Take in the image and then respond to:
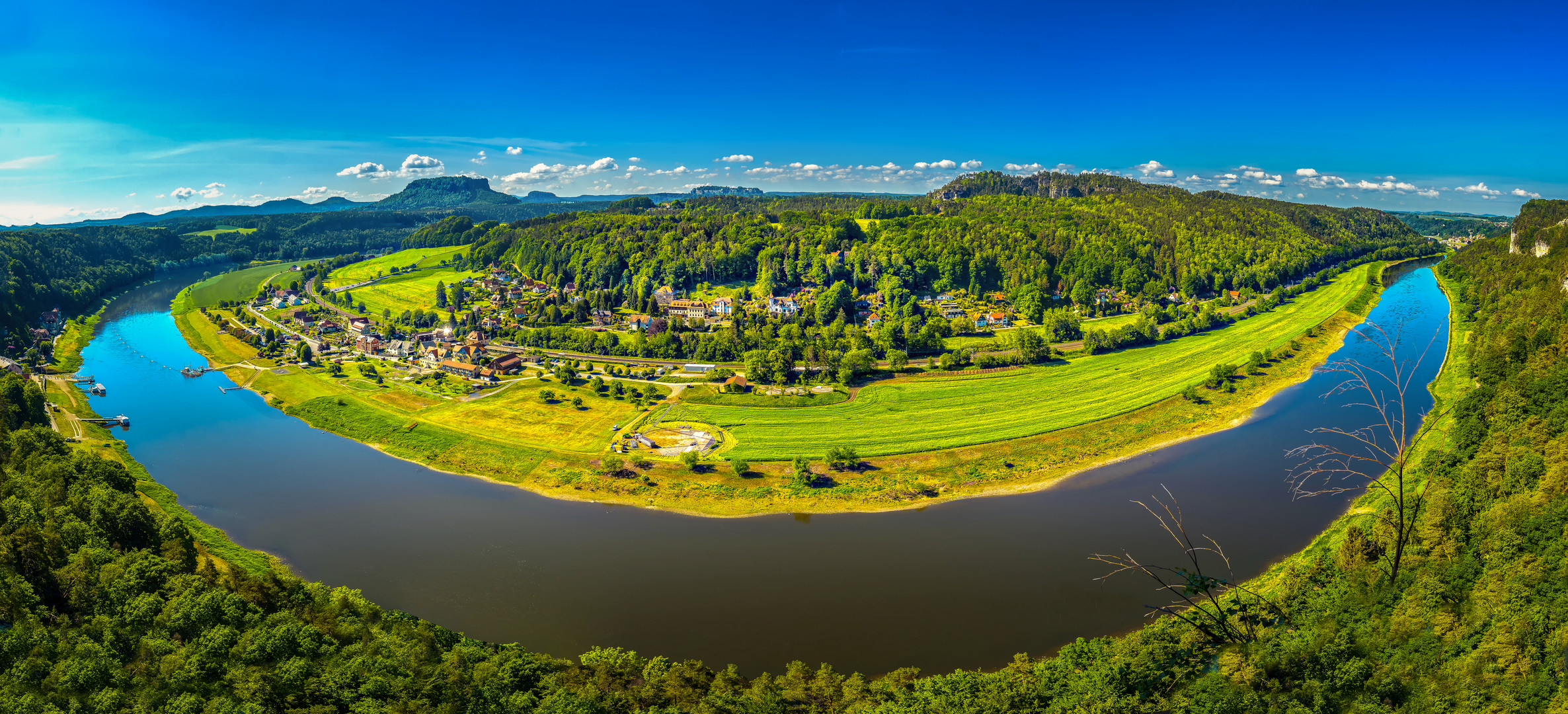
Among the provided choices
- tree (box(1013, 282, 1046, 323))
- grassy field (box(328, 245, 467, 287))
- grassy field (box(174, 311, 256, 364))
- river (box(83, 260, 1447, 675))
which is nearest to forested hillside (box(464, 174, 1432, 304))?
tree (box(1013, 282, 1046, 323))

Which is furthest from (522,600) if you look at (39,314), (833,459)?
(39,314)

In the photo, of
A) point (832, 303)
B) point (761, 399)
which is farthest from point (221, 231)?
point (761, 399)

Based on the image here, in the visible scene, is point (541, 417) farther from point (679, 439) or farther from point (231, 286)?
point (231, 286)

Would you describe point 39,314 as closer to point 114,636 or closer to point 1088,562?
point 114,636

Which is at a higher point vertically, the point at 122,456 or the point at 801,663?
the point at 122,456

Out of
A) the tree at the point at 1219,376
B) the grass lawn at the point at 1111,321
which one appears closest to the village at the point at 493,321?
the grass lawn at the point at 1111,321

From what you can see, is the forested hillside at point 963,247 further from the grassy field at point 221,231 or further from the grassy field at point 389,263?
the grassy field at point 221,231
